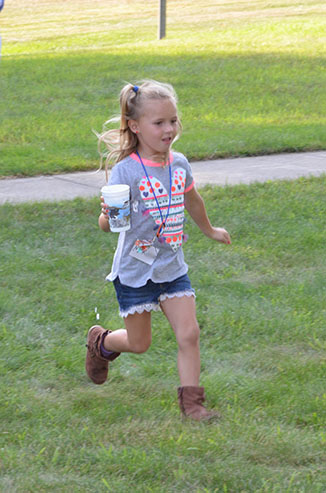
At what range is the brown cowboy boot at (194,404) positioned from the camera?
3.80 m

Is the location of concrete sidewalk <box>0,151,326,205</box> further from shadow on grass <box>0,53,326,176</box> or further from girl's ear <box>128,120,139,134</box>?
girl's ear <box>128,120,139,134</box>

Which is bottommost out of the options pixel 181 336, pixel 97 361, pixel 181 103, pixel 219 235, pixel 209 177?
pixel 181 103

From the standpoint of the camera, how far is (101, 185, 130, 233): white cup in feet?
11.3

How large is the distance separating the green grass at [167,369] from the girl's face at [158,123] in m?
1.20

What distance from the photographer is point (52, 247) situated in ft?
20.4

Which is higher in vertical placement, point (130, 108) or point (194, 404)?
point (130, 108)

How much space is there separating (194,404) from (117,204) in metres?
1.00

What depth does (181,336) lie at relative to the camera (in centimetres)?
381

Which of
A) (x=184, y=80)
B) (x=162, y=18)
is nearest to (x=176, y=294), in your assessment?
(x=184, y=80)

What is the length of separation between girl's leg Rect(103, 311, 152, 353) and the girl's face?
30.7 inches

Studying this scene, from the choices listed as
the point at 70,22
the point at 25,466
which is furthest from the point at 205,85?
the point at 70,22

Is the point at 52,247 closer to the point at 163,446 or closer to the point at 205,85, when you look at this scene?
the point at 163,446

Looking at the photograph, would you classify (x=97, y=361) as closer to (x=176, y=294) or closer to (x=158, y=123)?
(x=176, y=294)

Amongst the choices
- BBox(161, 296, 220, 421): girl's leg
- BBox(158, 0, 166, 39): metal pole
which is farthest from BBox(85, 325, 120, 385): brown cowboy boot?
BBox(158, 0, 166, 39): metal pole
